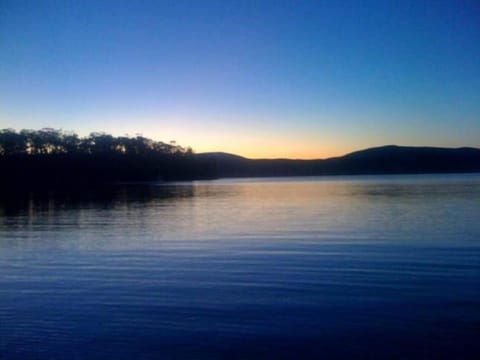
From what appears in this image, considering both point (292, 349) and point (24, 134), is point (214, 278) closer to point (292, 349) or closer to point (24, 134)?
point (292, 349)

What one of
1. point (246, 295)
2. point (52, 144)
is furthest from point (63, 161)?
point (246, 295)

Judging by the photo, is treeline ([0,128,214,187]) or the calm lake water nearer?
the calm lake water

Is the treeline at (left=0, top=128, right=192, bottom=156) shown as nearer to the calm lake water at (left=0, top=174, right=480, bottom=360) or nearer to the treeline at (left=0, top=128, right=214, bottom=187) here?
the treeline at (left=0, top=128, right=214, bottom=187)

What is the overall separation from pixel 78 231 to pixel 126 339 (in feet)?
81.3

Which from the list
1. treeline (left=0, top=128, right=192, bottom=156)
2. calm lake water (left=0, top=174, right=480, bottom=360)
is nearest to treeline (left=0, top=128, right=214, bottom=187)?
treeline (left=0, top=128, right=192, bottom=156)

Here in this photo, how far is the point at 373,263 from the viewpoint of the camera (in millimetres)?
20125

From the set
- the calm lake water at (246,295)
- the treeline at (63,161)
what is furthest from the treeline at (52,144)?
the calm lake water at (246,295)

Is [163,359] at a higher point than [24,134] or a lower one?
lower

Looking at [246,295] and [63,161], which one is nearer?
[246,295]

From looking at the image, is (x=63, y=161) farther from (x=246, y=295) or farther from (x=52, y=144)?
(x=246, y=295)

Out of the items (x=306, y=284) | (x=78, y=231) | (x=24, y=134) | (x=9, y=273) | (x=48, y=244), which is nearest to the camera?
(x=306, y=284)

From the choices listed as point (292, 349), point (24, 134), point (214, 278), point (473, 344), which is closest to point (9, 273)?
point (214, 278)

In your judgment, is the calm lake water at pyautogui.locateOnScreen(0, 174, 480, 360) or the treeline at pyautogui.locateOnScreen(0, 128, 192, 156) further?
the treeline at pyautogui.locateOnScreen(0, 128, 192, 156)

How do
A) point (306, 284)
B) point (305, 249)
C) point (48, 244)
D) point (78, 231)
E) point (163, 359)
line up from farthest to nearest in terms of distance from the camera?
point (78, 231)
point (48, 244)
point (305, 249)
point (306, 284)
point (163, 359)
